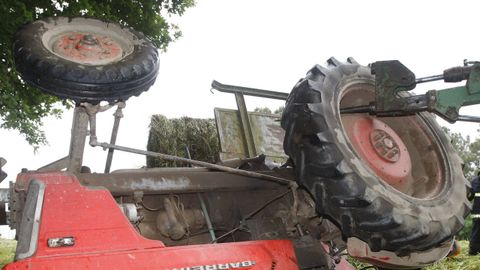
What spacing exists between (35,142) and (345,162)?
37.6 feet

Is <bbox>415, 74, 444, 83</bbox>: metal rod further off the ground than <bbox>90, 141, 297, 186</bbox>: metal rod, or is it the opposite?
<bbox>415, 74, 444, 83</bbox>: metal rod

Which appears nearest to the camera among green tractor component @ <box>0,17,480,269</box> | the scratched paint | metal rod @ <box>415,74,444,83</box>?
green tractor component @ <box>0,17,480,269</box>

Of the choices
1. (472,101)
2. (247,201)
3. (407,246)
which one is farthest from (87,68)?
(472,101)

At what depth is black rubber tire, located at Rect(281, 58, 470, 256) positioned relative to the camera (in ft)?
7.54

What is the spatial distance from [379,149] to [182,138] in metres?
5.88

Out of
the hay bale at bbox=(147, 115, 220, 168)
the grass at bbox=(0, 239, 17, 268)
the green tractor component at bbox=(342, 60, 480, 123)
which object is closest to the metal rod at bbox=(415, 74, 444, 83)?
the green tractor component at bbox=(342, 60, 480, 123)

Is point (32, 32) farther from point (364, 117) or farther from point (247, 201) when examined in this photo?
point (364, 117)

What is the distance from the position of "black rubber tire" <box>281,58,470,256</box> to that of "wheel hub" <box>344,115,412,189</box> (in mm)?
293

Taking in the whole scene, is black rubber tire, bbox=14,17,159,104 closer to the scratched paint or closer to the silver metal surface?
the scratched paint

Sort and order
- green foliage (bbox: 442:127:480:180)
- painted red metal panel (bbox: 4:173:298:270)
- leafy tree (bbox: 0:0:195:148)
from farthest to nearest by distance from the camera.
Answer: green foliage (bbox: 442:127:480:180), leafy tree (bbox: 0:0:195:148), painted red metal panel (bbox: 4:173:298:270)

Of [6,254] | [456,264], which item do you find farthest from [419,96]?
[6,254]

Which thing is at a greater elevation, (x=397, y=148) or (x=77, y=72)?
(x=77, y=72)

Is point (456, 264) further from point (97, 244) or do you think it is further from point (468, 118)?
point (97, 244)

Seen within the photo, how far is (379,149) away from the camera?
112 inches
